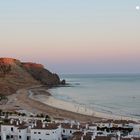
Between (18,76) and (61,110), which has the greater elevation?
(18,76)

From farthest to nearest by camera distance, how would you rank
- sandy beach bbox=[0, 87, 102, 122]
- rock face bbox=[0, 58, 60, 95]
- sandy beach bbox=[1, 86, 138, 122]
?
1. rock face bbox=[0, 58, 60, 95]
2. sandy beach bbox=[1, 86, 138, 122]
3. sandy beach bbox=[0, 87, 102, 122]

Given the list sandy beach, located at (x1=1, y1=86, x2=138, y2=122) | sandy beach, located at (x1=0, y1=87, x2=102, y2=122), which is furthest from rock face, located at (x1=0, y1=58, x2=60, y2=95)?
sandy beach, located at (x1=0, y1=87, x2=102, y2=122)

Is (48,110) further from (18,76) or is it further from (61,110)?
(18,76)

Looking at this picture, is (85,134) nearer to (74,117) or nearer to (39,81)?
(74,117)

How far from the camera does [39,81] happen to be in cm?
19112

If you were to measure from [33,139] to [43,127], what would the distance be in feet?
5.58

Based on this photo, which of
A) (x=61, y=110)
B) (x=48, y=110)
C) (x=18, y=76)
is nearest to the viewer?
(x=48, y=110)

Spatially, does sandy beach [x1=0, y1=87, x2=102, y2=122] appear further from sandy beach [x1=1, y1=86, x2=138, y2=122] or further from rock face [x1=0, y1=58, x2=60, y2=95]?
rock face [x1=0, y1=58, x2=60, y2=95]

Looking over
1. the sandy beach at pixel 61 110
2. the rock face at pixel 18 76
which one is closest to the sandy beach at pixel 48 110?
the sandy beach at pixel 61 110

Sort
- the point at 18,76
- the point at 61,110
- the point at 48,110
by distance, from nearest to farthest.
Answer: the point at 48,110, the point at 61,110, the point at 18,76

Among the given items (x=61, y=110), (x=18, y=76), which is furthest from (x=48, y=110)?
(x=18, y=76)

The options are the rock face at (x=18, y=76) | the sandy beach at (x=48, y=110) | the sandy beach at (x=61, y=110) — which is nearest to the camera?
the sandy beach at (x=48, y=110)

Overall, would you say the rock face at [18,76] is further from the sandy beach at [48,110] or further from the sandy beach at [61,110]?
the sandy beach at [48,110]

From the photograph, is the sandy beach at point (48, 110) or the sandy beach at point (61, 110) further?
the sandy beach at point (61, 110)
